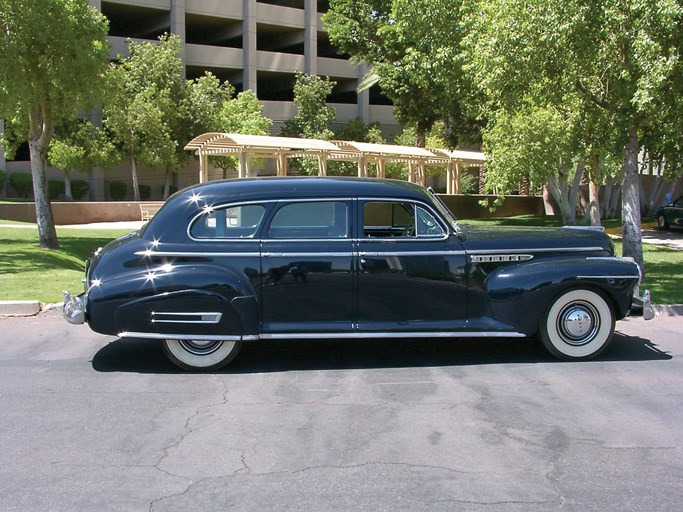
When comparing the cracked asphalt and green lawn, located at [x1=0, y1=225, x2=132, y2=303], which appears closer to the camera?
the cracked asphalt

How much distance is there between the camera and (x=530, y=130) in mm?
19234

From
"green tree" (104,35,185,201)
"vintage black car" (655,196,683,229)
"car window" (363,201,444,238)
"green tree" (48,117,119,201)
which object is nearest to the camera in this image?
"car window" (363,201,444,238)

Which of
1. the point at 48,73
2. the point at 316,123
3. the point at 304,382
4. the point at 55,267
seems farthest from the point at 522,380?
the point at 316,123

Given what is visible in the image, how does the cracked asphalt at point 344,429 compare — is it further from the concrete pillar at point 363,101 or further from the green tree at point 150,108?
the concrete pillar at point 363,101

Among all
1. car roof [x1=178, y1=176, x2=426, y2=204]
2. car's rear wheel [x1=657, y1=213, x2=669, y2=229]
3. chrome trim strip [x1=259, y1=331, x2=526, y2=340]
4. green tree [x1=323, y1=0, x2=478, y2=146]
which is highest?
green tree [x1=323, y1=0, x2=478, y2=146]

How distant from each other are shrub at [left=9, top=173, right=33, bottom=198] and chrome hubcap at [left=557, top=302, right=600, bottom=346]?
116ft

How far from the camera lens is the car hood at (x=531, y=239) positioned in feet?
22.1

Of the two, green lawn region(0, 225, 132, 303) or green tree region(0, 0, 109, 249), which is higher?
green tree region(0, 0, 109, 249)

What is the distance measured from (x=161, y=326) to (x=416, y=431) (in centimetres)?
268

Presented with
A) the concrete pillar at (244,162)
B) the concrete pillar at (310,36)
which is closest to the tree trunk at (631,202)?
the concrete pillar at (244,162)

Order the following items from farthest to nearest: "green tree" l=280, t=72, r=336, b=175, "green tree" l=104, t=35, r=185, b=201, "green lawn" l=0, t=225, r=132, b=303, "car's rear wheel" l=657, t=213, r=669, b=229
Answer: "green tree" l=280, t=72, r=336, b=175
"green tree" l=104, t=35, r=185, b=201
"car's rear wheel" l=657, t=213, r=669, b=229
"green lawn" l=0, t=225, r=132, b=303

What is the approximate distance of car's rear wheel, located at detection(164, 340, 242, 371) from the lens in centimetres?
659

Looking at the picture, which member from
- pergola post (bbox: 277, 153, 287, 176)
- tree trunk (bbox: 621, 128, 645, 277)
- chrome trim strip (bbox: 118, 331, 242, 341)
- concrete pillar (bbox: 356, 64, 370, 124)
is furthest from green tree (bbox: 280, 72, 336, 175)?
chrome trim strip (bbox: 118, 331, 242, 341)

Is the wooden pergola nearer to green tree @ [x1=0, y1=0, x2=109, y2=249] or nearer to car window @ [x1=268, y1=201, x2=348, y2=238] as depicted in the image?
green tree @ [x1=0, y1=0, x2=109, y2=249]
